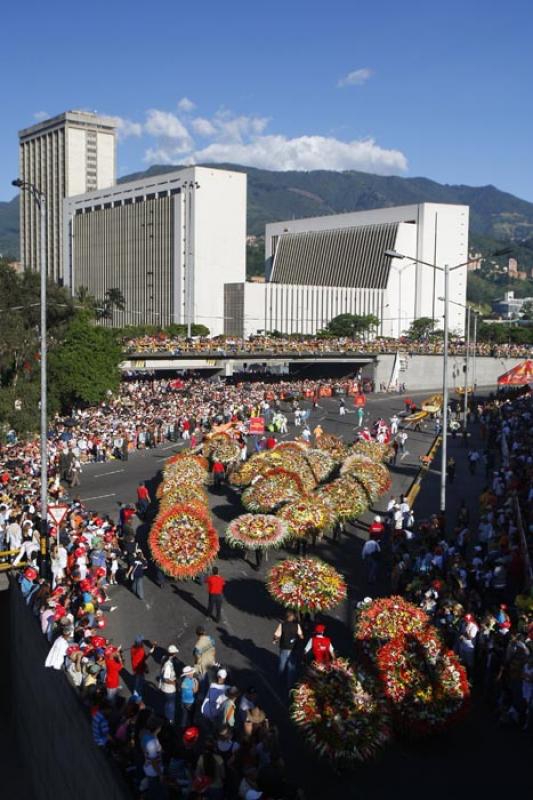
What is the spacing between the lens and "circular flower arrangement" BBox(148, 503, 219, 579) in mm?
17422

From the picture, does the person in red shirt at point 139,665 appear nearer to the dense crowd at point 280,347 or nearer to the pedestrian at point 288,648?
the pedestrian at point 288,648

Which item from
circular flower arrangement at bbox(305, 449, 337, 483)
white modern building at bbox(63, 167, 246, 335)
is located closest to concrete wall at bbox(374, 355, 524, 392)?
circular flower arrangement at bbox(305, 449, 337, 483)

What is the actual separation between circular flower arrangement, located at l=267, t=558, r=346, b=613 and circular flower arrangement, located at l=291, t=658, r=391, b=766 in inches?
141

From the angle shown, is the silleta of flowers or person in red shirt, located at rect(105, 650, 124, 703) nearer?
person in red shirt, located at rect(105, 650, 124, 703)

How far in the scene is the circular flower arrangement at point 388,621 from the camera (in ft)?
40.2

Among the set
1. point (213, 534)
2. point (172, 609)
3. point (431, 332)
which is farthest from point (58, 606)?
point (431, 332)

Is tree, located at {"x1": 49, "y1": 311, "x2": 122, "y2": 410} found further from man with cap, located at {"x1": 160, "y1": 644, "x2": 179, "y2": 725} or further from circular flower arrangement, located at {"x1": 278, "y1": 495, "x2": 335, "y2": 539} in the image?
man with cap, located at {"x1": 160, "y1": 644, "x2": 179, "y2": 725}

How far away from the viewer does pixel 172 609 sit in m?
16.5

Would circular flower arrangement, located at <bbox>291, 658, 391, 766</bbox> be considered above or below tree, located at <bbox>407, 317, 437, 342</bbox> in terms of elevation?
below

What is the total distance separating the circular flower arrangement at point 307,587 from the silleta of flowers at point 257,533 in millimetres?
3745

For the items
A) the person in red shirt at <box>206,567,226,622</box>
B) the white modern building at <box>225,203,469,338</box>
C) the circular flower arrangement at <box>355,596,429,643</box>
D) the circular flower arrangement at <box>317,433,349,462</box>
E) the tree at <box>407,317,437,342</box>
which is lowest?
the person in red shirt at <box>206,567,226,622</box>

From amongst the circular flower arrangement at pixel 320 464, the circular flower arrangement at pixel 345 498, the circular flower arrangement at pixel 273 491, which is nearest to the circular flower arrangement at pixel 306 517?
the circular flower arrangement at pixel 273 491

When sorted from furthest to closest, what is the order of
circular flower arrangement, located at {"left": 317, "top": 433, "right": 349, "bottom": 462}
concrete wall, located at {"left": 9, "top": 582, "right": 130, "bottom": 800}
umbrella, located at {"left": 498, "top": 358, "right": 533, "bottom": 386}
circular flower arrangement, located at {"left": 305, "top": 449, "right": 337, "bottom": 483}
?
umbrella, located at {"left": 498, "top": 358, "right": 533, "bottom": 386} → circular flower arrangement, located at {"left": 317, "top": 433, "right": 349, "bottom": 462} → circular flower arrangement, located at {"left": 305, "top": 449, "right": 337, "bottom": 483} → concrete wall, located at {"left": 9, "top": 582, "right": 130, "bottom": 800}

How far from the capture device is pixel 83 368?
50375 mm
